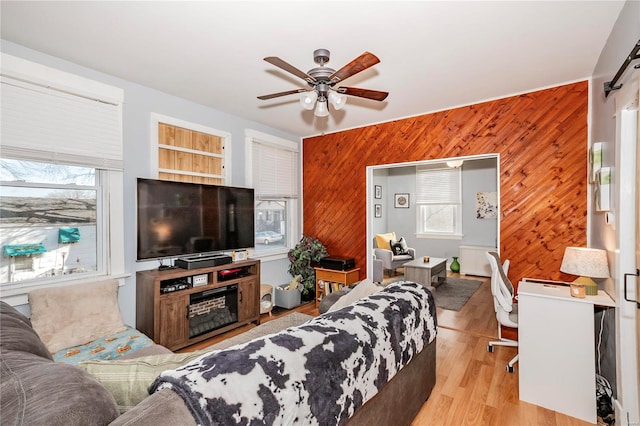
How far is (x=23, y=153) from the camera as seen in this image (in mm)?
2371

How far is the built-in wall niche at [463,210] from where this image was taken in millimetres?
6465

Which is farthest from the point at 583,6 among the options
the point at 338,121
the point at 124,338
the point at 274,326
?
the point at 124,338

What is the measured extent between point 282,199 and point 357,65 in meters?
3.10

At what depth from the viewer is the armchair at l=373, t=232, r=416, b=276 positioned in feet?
20.1

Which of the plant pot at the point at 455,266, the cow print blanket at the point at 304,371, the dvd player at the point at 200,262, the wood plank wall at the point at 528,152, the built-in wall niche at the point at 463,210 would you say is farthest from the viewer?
the plant pot at the point at 455,266

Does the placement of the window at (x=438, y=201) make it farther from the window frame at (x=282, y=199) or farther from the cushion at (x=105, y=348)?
the cushion at (x=105, y=348)

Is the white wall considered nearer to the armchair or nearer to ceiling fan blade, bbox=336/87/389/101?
ceiling fan blade, bbox=336/87/389/101

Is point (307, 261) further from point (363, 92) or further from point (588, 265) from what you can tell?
point (588, 265)

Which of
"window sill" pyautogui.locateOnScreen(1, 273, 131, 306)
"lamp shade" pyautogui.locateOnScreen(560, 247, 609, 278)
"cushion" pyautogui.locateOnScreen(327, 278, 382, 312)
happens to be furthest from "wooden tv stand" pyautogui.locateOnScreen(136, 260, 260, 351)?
"lamp shade" pyautogui.locateOnScreen(560, 247, 609, 278)

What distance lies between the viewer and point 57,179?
265cm

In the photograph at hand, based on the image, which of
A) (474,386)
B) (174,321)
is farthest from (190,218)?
(474,386)

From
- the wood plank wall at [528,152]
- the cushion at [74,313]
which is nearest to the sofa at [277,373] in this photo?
the cushion at [74,313]

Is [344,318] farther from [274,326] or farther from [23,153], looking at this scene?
[23,153]

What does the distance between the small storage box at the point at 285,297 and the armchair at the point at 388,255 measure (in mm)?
2193
